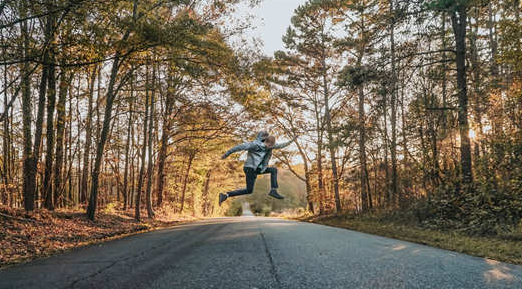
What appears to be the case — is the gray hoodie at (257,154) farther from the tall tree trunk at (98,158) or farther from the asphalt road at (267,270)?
the tall tree trunk at (98,158)

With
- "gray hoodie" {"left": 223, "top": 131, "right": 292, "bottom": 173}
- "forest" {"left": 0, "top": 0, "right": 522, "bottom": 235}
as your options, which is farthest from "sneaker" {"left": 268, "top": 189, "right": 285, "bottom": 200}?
"forest" {"left": 0, "top": 0, "right": 522, "bottom": 235}

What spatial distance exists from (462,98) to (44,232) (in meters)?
13.5

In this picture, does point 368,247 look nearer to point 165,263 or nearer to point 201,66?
point 165,263

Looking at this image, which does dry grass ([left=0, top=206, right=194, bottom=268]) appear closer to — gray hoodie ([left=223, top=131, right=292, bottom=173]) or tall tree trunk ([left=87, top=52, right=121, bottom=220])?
tall tree trunk ([left=87, top=52, right=121, bottom=220])

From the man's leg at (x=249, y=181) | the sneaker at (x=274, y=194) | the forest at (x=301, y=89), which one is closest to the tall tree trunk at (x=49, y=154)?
the forest at (x=301, y=89)

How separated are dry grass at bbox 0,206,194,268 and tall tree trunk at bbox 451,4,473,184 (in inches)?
458

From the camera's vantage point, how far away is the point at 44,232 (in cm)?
761

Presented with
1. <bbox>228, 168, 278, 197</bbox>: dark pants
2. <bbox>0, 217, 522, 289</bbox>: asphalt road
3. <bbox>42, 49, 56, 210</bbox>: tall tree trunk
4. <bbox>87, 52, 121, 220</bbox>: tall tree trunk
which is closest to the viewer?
<bbox>0, 217, 522, 289</bbox>: asphalt road

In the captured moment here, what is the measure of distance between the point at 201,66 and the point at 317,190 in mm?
12394

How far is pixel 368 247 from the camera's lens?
5.51 metres

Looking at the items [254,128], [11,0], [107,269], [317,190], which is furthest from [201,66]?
[317,190]

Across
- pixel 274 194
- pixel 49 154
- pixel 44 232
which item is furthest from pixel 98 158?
pixel 274 194

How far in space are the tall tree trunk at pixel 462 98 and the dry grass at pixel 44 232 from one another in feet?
38.2

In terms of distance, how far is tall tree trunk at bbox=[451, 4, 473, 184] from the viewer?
9.91 meters
